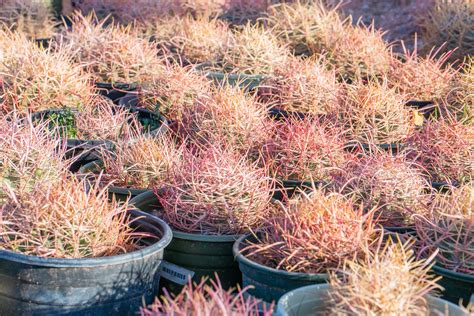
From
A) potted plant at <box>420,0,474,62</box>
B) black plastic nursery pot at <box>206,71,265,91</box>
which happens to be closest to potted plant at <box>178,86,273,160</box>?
→ black plastic nursery pot at <box>206,71,265,91</box>

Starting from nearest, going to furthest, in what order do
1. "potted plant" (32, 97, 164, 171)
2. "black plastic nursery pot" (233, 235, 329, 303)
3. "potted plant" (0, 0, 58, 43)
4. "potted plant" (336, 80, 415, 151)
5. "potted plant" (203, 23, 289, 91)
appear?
"black plastic nursery pot" (233, 235, 329, 303) < "potted plant" (32, 97, 164, 171) < "potted plant" (336, 80, 415, 151) < "potted plant" (203, 23, 289, 91) < "potted plant" (0, 0, 58, 43)

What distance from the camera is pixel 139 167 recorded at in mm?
4562

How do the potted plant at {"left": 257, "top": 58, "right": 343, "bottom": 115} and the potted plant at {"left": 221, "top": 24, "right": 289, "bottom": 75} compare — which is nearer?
the potted plant at {"left": 257, "top": 58, "right": 343, "bottom": 115}

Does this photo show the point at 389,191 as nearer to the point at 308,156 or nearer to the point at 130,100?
the point at 308,156

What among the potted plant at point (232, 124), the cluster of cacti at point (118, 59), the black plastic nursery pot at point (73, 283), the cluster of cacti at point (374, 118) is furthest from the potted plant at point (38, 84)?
the black plastic nursery pot at point (73, 283)

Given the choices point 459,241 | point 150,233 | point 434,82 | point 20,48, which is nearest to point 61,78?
point 20,48

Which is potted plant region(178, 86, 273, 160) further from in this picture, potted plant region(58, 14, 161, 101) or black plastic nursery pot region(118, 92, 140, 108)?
potted plant region(58, 14, 161, 101)

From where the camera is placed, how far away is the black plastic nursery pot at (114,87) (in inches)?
250

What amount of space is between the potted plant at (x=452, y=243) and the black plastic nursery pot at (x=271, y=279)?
1.64 ft

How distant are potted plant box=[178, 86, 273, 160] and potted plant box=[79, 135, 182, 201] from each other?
34 cm

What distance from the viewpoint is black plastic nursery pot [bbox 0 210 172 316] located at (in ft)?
11.2

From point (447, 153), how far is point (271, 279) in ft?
5.62

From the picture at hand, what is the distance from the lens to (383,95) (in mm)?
5195

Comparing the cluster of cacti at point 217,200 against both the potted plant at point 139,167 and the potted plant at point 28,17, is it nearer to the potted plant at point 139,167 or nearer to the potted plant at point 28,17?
the potted plant at point 139,167
